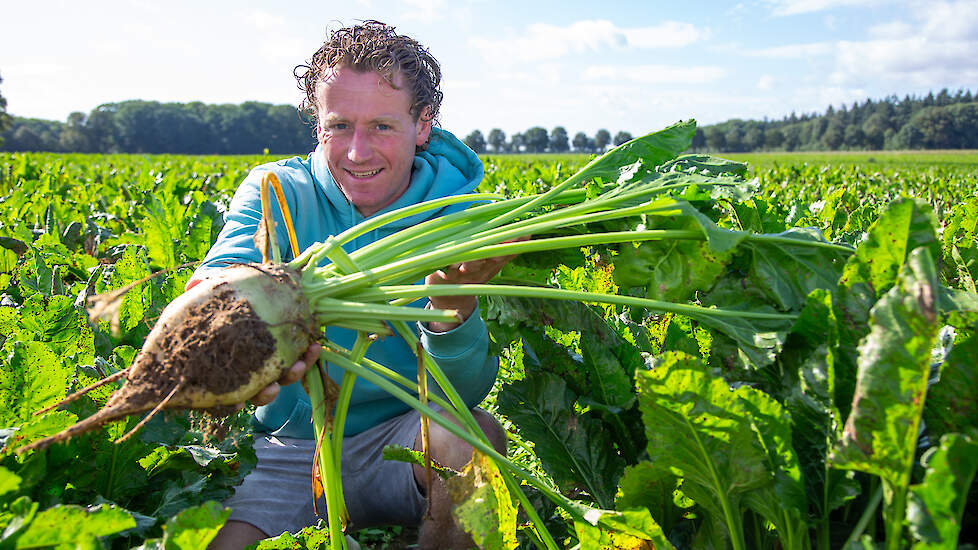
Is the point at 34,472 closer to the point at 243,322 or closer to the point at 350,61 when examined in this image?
the point at 243,322

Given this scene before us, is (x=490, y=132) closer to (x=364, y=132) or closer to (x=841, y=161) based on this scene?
(x=841, y=161)

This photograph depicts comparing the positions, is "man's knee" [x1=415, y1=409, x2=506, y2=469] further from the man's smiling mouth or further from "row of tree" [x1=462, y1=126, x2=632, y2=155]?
"row of tree" [x1=462, y1=126, x2=632, y2=155]

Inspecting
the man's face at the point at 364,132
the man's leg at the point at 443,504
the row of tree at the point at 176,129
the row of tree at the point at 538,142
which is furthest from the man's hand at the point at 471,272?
the row of tree at the point at 538,142

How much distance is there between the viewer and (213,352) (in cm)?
142

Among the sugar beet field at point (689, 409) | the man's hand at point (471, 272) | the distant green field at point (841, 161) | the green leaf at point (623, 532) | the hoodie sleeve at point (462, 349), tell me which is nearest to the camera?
the sugar beet field at point (689, 409)

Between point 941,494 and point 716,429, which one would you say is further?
point 716,429

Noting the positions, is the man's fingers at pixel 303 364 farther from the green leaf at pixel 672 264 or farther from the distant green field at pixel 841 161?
the distant green field at pixel 841 161

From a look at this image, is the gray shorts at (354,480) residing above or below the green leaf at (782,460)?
below

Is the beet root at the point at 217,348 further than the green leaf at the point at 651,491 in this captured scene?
No

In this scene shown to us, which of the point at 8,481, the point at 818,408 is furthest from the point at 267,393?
the point at 818,408

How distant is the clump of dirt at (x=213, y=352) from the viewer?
4.64 feet

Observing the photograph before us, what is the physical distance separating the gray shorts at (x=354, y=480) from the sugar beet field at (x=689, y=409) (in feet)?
0.79

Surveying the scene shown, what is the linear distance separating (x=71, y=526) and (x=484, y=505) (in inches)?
32.7

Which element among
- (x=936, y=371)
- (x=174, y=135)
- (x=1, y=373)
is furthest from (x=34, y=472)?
(x=174, y=135)
